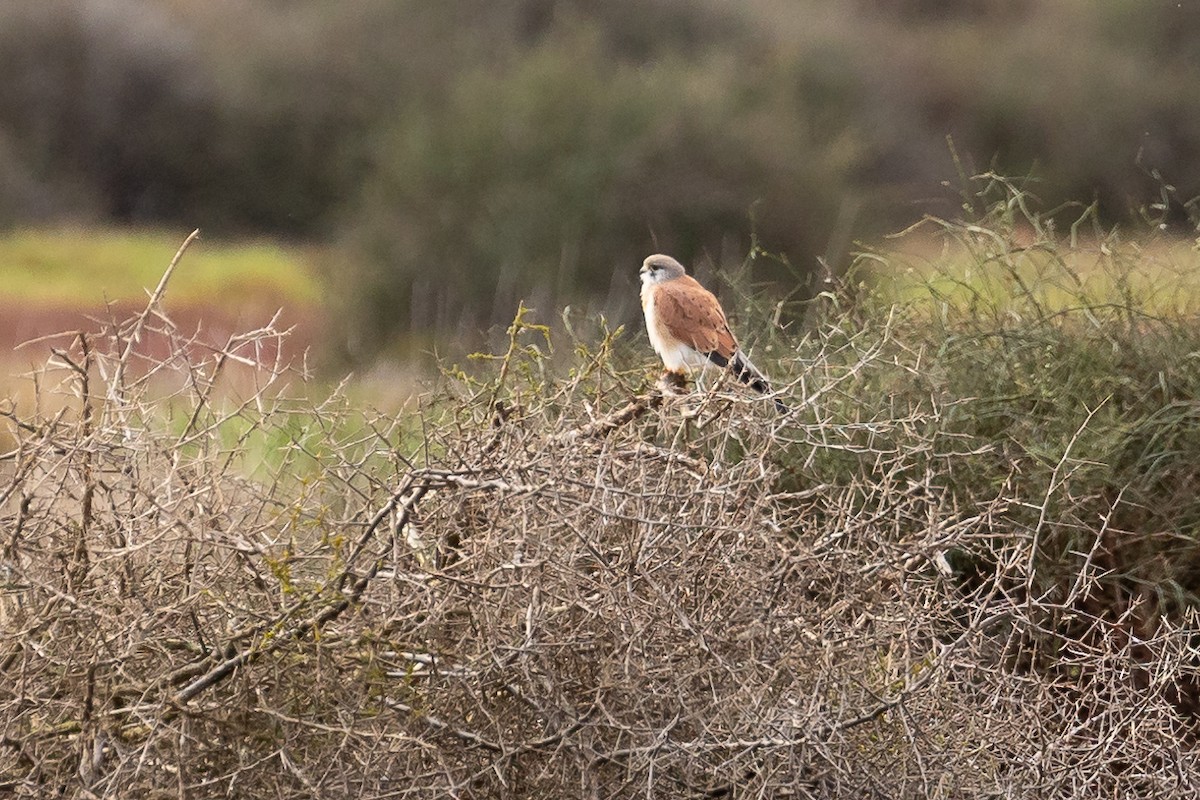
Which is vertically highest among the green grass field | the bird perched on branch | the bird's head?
the bird perched on branch

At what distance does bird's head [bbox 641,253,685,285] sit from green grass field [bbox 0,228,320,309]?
27.1ft

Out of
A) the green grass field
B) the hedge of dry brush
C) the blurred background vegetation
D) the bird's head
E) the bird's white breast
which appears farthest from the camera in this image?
the green grass field

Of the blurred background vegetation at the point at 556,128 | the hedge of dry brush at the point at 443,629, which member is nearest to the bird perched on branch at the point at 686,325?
the blurred background vegetation at the point at 556,128

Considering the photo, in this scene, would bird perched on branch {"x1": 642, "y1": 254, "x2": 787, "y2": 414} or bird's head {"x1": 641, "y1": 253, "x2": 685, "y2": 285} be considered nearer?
bird perched on branch {"x1": 642, "y1": 254, "x2": 787, "y2": 414}

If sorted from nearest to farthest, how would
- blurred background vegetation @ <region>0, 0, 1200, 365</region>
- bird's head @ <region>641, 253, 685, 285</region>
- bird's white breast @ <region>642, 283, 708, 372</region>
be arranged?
1. bird's white breast @ <region>642, 283, 708, 372</region>
2. bird's head @ <region>641, 253, 685, 285</region>
3. blurred background vegetation @ <region>0, 0, 1200, 365</region>

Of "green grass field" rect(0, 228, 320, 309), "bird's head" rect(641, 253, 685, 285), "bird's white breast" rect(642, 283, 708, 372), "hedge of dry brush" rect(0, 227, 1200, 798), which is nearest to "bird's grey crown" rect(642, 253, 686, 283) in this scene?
"bird's head" rect(641, 253, 685, 285)

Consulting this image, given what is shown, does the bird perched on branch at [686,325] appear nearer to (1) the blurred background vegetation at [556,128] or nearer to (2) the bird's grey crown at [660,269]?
(2) the bird's grey crown at [660,269]

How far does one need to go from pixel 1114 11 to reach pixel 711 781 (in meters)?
27.9

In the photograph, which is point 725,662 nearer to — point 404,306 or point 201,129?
point 404,306

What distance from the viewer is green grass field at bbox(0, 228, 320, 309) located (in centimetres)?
1448

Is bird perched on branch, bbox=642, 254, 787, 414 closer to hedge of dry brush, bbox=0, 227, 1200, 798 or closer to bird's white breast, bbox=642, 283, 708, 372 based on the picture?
bird's white breast, bbox=642, 283, 708, 372

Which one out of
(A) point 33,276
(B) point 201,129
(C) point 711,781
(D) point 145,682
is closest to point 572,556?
(C) point 711,781

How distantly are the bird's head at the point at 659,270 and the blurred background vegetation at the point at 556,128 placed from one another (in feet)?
0.53

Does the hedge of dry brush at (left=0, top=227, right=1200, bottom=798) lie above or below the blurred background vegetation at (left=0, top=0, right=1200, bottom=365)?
above
